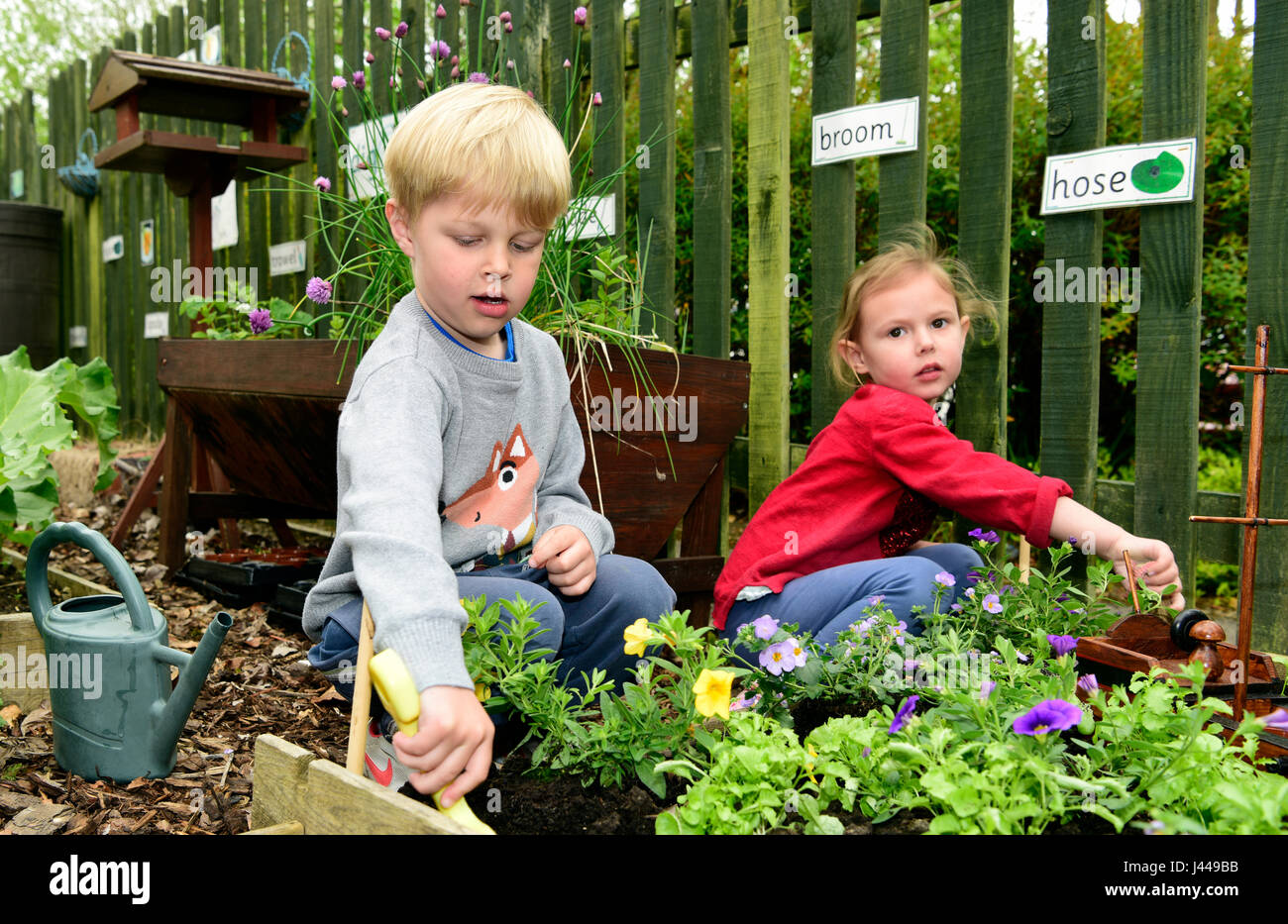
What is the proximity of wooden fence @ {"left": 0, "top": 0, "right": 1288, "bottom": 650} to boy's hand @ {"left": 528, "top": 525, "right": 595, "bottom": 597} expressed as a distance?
116cm

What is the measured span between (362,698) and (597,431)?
1071mm

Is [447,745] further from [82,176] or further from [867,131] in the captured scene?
[82,176]

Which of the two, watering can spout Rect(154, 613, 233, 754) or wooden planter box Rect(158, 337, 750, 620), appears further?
wooden planter box Rect(158, 337, 750, 620)

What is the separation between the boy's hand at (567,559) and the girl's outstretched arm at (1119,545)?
2.59 feet

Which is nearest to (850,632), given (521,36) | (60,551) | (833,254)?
(833,254)

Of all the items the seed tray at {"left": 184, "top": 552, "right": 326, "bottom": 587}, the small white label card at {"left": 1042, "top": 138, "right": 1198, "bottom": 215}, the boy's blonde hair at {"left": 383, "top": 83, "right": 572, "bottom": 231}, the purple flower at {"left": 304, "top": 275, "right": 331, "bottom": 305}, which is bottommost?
the seed tray at {"left": 184, "top": 552, "right": 326, "bottom": 587}

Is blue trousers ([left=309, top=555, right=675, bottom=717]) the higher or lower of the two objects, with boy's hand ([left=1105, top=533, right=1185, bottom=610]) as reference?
lower

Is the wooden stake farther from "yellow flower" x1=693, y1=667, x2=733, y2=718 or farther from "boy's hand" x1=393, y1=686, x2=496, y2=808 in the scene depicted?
"yellow flower" x1=693, y1=667, x2=733, y2=718

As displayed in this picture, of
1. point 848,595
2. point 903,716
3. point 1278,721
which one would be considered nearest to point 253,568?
point 848,595

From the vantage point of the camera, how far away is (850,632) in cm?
151

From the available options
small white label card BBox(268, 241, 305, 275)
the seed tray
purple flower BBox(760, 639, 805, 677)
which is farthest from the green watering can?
small white label card BBox(268, 241, 305, 275)

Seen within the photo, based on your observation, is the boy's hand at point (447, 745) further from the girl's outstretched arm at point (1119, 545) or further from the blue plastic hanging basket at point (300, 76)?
the blue plastic hanging basket at point (300, 76)

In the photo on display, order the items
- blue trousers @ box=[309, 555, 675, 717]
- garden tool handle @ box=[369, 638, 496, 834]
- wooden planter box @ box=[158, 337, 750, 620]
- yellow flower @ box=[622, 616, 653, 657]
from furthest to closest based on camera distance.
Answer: wooden planter box @ box=[158, 337, 750, 620]
blue trousers @ box=[309, 555, 675, 717]
yellow flower @ box=[622, 616, 653, 657]
garden tool handle @ box=[369, 638, 496, 834]

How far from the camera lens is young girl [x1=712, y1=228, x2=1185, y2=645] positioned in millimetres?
1796
